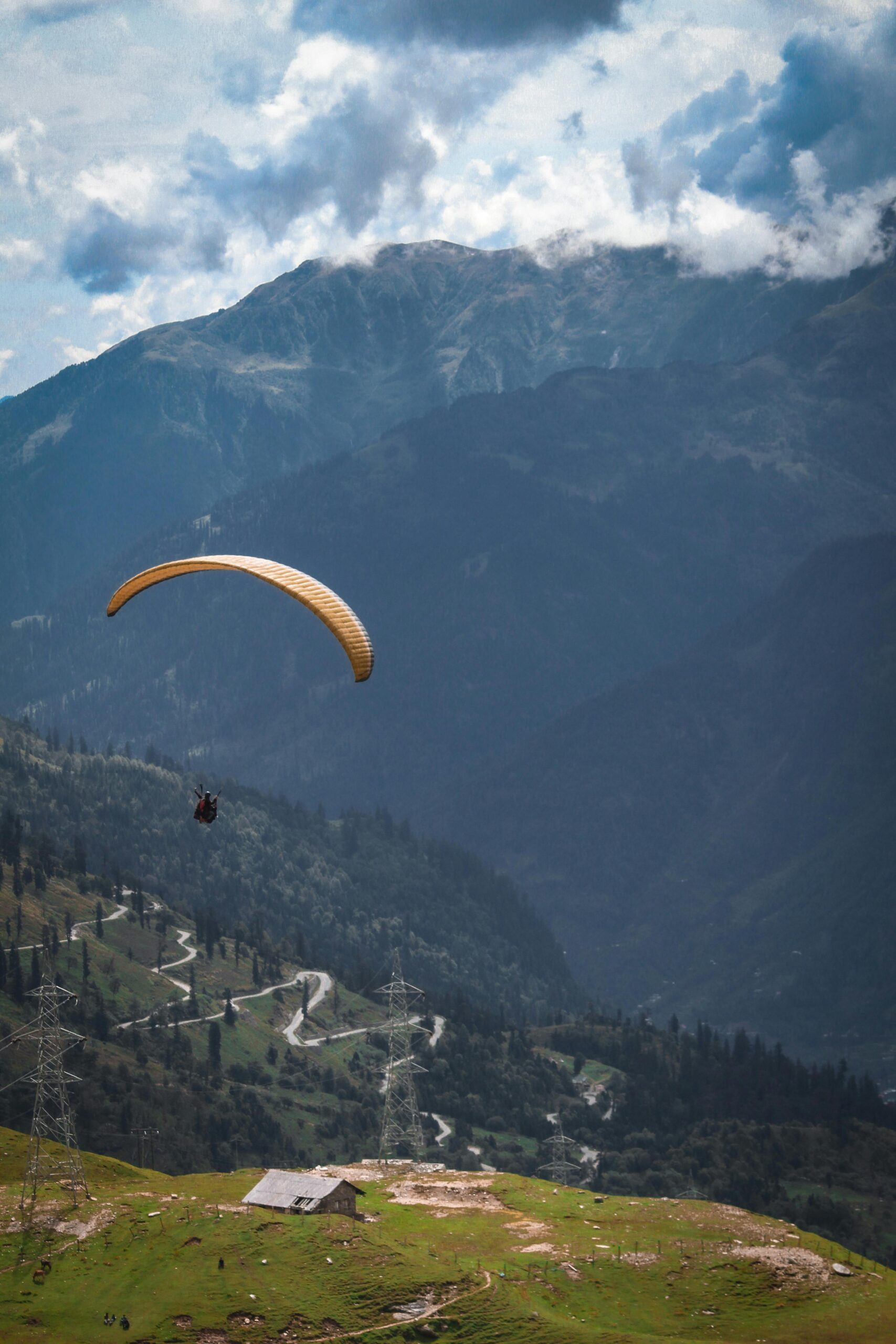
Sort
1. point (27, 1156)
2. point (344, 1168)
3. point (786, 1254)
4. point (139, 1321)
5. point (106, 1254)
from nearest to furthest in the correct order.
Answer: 1. point (139, 1321)
2. point (106, 1254)
3. point (786, 1254)
4. point (27, 1156)
5. point (344, 1168)

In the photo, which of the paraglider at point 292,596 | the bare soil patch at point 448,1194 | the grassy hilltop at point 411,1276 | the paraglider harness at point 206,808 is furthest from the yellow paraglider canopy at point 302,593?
the bare soil patch at point 448,1194

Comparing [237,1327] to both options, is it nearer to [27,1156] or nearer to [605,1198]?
[27,1156]

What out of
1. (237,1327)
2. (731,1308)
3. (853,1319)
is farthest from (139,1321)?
(853,1319)

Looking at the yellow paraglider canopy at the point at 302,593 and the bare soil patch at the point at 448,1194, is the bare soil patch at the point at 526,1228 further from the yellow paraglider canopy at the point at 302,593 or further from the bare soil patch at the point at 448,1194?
the yellow paraglider canopy at the point at 302,593

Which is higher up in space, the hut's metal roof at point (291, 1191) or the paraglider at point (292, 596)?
the paraglider at point (292, 596)

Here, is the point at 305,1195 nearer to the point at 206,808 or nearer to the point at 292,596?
the point at 206,808

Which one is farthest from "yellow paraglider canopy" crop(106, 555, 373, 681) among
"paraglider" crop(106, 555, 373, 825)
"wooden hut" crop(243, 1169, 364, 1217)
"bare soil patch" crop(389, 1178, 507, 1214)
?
"bare soil patch" crop(389, 1178, 507, 1214)
